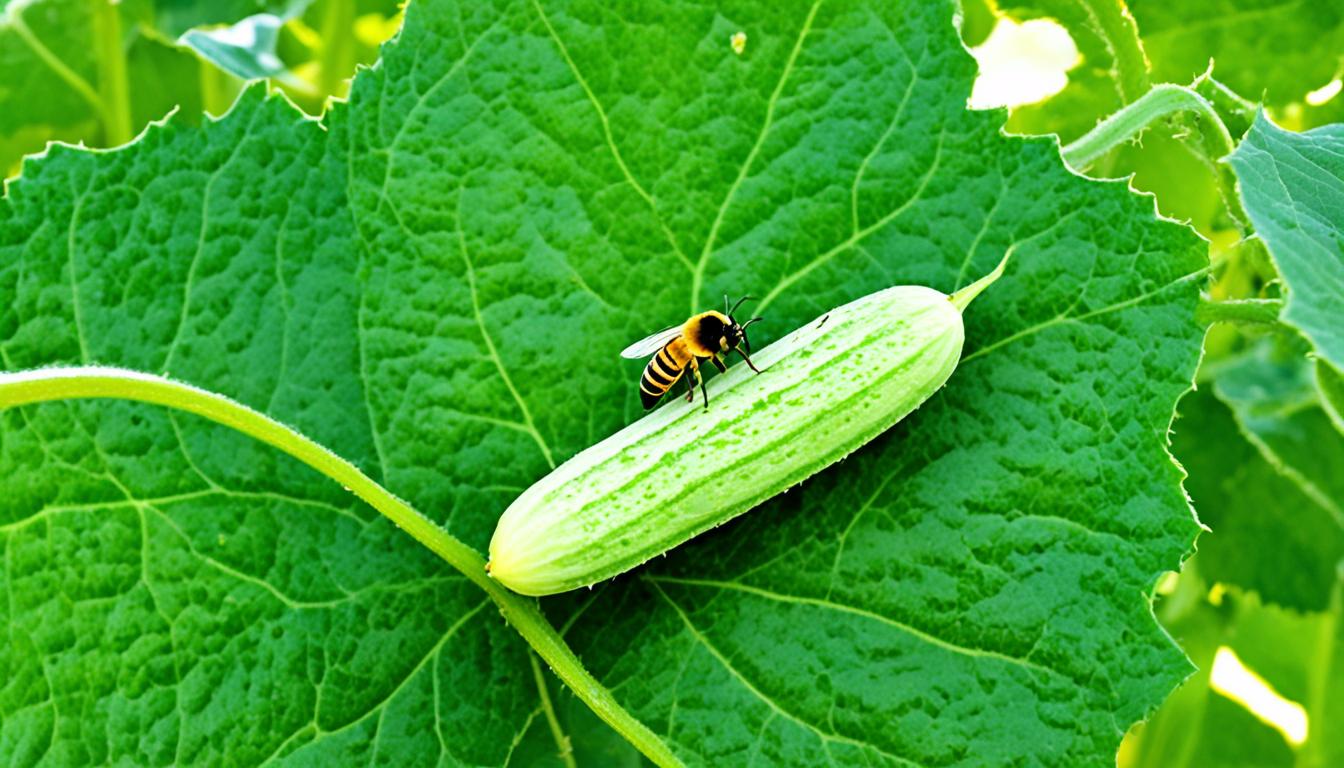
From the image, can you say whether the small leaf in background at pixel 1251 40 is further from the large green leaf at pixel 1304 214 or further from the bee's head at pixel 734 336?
the bee's head at pixel 734 336

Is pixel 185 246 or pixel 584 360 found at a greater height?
pixel 185 246

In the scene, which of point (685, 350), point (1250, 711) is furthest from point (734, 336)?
point (1250, 711)

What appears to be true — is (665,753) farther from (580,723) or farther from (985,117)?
(985,117)

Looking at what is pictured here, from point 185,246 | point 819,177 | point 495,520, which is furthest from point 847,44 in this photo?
point 185,246

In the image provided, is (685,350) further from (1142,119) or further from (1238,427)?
(1238,427)

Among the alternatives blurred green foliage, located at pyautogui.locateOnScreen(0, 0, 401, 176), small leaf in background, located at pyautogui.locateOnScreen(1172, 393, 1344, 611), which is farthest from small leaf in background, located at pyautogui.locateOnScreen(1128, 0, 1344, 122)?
blurred green foliage, located at pyautogui.locateOnScreen(0, 0, 401, 176)

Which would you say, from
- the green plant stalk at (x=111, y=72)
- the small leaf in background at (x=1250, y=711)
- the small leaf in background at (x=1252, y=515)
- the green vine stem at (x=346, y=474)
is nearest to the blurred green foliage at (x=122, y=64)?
the green plant stalk at (x=111, y=72)

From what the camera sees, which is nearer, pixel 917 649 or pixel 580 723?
pixel 917 649
